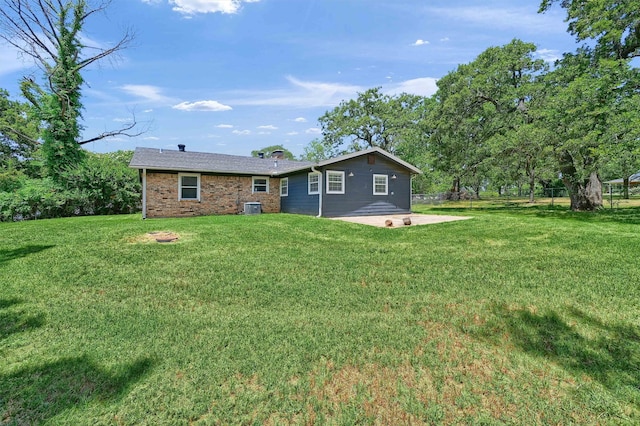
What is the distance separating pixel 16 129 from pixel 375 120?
31841mm

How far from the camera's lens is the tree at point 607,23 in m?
11.9

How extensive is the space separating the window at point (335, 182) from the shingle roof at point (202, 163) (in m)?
1.13

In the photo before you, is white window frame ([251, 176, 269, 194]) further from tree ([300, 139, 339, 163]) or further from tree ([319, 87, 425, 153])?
tree ([300, 139, 339, 163])

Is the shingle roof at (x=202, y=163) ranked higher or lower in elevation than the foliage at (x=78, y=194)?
higher

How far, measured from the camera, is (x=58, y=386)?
2.57m

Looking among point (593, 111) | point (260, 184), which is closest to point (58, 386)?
Result: point (260, 184)

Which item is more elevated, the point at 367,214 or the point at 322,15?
the point at 322,15

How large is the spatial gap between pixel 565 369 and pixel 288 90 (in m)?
18.1

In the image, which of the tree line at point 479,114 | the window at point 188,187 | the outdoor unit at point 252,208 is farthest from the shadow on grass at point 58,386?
the tree line at point 479,114

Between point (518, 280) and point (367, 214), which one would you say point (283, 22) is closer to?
point (367, 214)

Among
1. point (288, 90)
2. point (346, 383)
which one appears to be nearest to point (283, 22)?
point (288, 90)

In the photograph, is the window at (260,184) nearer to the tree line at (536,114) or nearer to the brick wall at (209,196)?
the brick wall at (209,196)

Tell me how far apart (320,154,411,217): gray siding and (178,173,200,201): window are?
6286 millimetres

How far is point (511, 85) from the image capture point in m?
21.0
